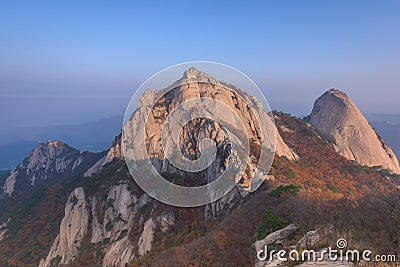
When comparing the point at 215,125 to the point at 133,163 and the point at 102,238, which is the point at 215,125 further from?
the point at 102,238

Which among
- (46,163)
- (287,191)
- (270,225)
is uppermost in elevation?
(46,163)

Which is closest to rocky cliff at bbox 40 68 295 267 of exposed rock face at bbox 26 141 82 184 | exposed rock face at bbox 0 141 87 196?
exposed rock face at bbox 0 141 87 196

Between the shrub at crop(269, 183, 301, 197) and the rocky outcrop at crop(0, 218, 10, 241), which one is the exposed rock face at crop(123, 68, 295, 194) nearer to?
the shrub at crop(269, 183, 301, 197)

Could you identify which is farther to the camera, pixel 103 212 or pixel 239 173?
pixel 103 212

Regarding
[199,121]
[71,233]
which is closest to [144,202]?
[199,121]

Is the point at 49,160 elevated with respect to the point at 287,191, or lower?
elevated

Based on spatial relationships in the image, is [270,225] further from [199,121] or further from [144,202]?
[199,121]

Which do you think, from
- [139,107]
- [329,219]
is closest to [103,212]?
[139,107]

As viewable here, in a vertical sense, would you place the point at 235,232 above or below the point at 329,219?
below
